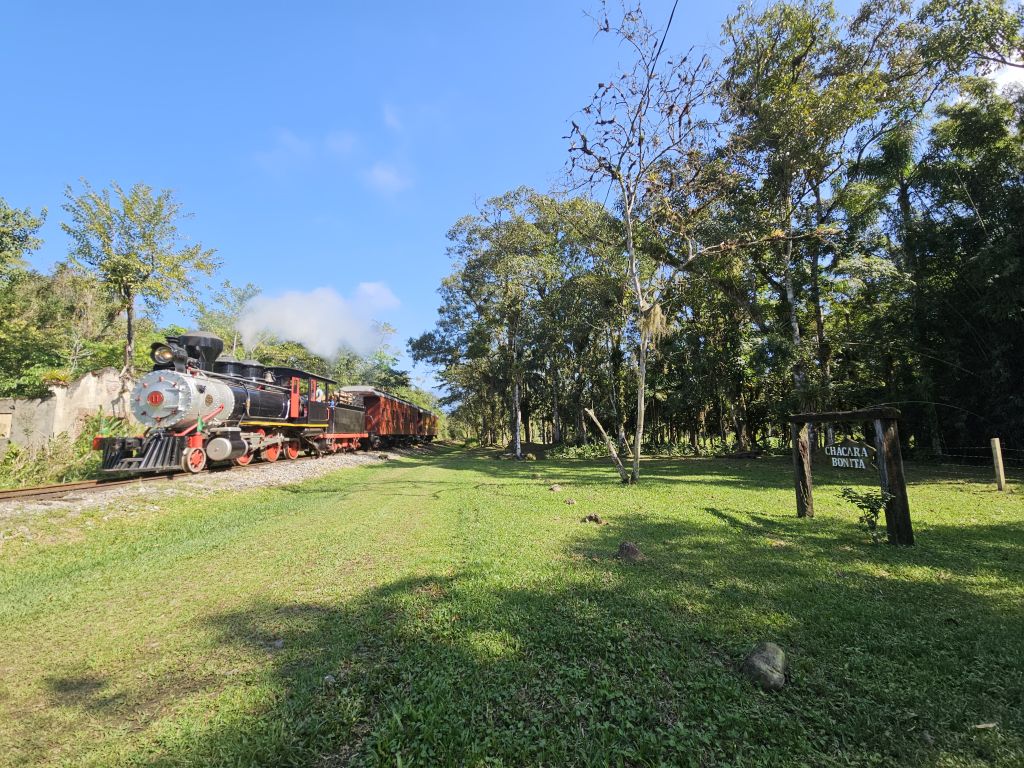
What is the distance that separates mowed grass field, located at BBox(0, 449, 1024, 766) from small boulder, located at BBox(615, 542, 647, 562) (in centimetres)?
20

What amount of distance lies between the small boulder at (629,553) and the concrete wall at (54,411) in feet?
58.9

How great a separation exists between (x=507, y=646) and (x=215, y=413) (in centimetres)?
1169

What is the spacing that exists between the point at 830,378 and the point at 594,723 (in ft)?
55.4

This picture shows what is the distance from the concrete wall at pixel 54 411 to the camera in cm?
1508

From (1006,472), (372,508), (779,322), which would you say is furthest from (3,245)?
(1006,472)

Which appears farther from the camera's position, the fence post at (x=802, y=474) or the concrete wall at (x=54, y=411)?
the concrete wall at (x=54, y=411)

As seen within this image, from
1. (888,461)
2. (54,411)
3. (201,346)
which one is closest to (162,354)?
(201,346)

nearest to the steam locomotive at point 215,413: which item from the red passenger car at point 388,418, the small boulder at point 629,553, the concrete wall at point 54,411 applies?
the concrete wall at point 54,411

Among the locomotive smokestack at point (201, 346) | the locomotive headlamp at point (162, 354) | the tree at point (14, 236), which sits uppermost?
the tree at point (14, 236)

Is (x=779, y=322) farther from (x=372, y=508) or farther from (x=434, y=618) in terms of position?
(x=434, y=618)

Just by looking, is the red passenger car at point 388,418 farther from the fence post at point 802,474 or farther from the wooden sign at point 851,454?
the wooden sign at point 851,454

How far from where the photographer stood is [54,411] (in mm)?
15484

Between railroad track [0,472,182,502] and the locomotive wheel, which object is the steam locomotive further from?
railroad track [0,472,182,502]

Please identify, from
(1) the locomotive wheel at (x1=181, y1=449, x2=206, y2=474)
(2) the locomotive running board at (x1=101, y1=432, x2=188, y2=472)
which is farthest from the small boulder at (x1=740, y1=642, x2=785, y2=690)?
(1) the locomotive wheel at (x1=181, y1=449, x2=206, y2=474)
